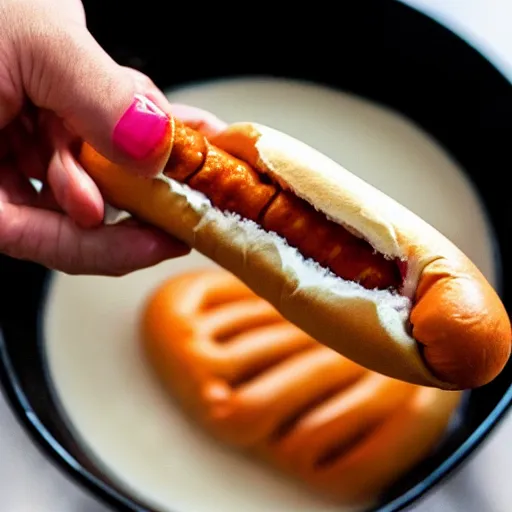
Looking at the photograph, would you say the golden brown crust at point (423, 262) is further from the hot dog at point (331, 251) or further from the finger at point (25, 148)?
the finger at point (25, 148)

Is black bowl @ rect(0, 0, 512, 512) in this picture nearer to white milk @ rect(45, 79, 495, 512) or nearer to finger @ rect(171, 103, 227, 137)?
white milk @ rect(45, 79, 495, 512)

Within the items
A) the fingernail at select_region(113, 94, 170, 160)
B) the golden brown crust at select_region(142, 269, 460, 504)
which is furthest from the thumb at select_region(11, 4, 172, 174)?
the golden brown crust at select_region(142, 269, 460, 504)

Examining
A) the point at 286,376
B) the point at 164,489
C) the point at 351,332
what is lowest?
the point at 164,489

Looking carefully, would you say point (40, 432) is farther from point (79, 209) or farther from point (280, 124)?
point (280, 124)

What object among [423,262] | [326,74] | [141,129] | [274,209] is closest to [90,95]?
[141,129]

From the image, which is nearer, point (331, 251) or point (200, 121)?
point (331, 251)

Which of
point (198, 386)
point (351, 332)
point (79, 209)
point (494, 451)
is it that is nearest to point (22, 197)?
point (79, 209)

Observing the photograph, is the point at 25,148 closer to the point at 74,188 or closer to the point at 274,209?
the point at 74,188

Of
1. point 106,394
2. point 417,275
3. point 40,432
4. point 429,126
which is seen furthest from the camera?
point 429,126
